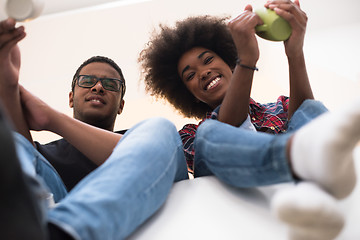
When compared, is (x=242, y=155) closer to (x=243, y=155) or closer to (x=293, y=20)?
(x=243, y=155)

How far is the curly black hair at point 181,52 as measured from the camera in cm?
158

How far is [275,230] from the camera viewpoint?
684 millimetres

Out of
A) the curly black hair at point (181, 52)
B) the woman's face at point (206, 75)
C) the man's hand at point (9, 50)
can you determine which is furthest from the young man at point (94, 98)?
the man's hand at point (9, 50)

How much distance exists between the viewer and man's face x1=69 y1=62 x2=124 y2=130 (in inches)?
57.4

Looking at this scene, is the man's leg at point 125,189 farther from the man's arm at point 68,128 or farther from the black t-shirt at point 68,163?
the black t-shirt at point 68,163

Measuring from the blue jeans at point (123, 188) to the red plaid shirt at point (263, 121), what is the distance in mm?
360

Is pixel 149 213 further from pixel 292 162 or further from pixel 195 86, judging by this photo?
pixel 195 86

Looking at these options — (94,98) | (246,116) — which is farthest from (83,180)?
(94,98)

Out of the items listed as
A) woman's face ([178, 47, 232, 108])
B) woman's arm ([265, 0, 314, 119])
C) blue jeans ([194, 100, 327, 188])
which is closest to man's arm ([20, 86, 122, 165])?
blue jeans ([194, 100, 327, 188])

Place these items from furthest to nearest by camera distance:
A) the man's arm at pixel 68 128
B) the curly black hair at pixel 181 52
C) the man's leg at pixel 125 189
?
the curly black hair at pixel 181 52 → the man's arm at pixel 68 128 → the man's leg at pixel 125 189

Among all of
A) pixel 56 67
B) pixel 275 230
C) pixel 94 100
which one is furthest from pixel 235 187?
pixel 56 67

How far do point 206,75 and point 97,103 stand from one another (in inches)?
17.0

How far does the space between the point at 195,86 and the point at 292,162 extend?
81 centimetres

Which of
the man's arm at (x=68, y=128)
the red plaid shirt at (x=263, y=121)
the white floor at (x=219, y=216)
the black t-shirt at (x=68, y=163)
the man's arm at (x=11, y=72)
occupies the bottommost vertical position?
the black t-shirt at (x=68, y=163)
